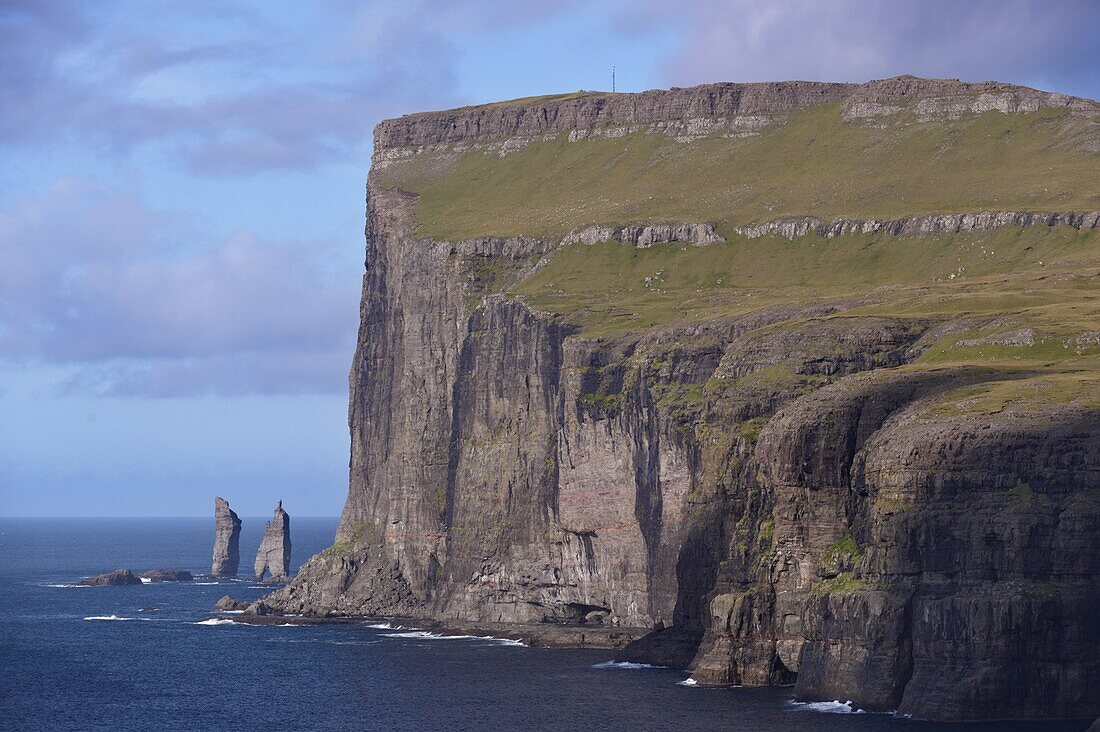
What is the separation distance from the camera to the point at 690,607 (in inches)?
6737

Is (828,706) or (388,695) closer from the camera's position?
(828,706)

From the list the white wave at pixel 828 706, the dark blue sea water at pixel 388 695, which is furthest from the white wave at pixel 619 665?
the white wave at pixel 828 706

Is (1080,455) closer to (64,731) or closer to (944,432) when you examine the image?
(944,432)

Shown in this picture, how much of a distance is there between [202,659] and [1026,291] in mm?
84747

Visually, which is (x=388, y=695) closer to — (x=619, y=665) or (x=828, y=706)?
(x=619, y=665)

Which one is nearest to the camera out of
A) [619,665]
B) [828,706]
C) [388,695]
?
[828,706]

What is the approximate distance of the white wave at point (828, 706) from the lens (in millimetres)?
137250

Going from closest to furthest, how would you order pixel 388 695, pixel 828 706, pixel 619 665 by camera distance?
pixel 828 706 → pixel 388 695 → pixel 619 665

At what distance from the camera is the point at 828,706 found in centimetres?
13962

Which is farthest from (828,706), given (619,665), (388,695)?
(388,695)

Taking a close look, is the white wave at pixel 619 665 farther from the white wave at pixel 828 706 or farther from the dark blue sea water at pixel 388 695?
the white wave at pixel 828 706

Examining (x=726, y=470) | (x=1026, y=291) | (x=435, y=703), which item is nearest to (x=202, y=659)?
(x=435, y=703)

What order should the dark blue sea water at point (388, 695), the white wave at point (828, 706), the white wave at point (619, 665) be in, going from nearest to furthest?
1. the white wave at point (828, 706)
2. the dark blue sea water at point (388, 695)
3. the white wave at point (619, 665)

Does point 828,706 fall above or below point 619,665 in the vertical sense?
below
